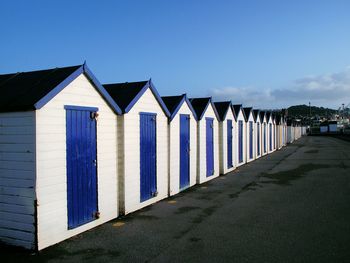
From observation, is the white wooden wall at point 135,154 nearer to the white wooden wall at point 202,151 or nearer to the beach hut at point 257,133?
the white wooden wall at point 202,151

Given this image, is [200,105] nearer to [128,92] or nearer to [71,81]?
[128,92]

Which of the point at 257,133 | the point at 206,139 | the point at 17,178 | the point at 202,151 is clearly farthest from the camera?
the point at 257,133

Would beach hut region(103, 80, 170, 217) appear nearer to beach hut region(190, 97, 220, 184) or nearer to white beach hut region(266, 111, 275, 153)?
beach hut region(190, 97, 220, 184)

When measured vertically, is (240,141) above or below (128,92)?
below

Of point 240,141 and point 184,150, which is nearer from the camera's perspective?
point 184,150

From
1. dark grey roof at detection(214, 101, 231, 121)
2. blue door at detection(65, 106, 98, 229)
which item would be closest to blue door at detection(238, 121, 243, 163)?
dark grey roof at detection(214, 101, 231, 121)

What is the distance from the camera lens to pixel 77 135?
6996mm

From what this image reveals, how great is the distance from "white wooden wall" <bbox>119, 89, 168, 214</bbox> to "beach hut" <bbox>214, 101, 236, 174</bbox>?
5.98m

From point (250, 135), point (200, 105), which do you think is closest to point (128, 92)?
point (200, 105)

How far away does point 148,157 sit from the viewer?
381 inches

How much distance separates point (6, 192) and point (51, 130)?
1383 millimetres

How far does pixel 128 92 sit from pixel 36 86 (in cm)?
292

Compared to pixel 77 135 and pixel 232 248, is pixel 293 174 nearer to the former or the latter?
pixel 232 248

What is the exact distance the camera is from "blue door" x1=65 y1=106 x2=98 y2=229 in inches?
267
